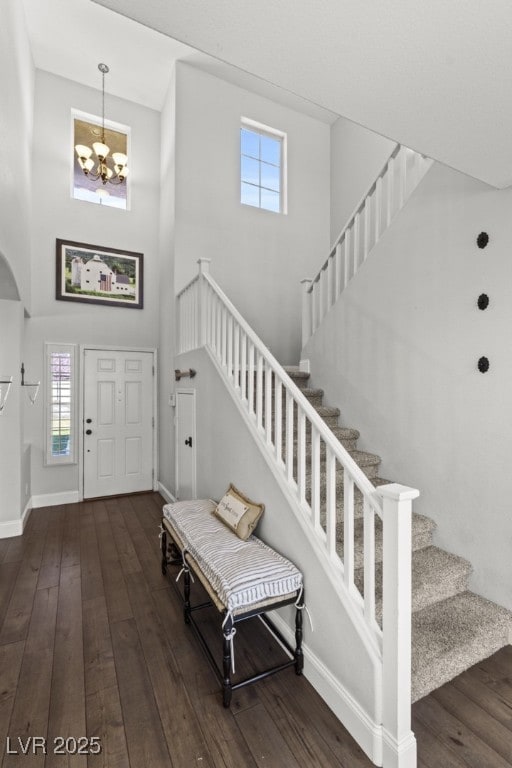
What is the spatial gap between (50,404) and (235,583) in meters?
3.92

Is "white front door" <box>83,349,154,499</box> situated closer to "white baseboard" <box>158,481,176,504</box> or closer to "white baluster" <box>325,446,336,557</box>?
"white baseboard" <box>158,481,176,504</box>

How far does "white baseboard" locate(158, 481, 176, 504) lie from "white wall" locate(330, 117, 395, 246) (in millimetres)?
4624

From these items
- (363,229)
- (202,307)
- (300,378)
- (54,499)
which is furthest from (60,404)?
(363,229)

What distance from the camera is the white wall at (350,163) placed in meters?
5.15

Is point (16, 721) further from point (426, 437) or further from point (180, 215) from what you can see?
point (180, 215)

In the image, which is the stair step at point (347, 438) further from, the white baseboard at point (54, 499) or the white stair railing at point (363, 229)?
the white baseboard at point (54, 499)

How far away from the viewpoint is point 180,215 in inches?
191

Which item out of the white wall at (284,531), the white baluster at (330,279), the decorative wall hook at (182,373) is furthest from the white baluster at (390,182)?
the decorative wall hook at (182,373)

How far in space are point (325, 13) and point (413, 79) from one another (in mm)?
440

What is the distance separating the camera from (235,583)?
1959 mm

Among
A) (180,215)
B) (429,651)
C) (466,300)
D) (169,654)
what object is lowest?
(169,654)

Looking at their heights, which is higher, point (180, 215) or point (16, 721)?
point (180, 215)

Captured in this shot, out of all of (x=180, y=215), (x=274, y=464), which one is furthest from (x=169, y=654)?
(x=180, y=215)

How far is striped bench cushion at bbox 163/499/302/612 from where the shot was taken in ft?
6.41
